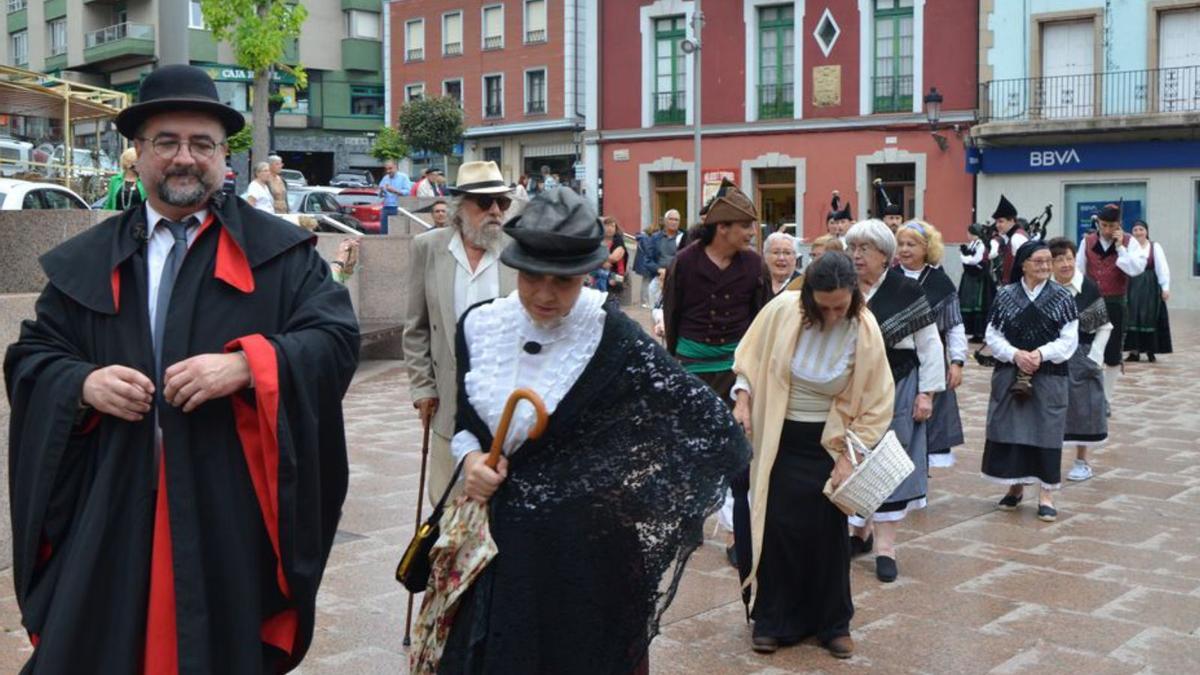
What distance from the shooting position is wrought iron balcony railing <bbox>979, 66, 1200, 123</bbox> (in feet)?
90.0

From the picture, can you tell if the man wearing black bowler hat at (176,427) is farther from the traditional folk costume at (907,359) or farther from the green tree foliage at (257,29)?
the green tree foliage at (257,29)

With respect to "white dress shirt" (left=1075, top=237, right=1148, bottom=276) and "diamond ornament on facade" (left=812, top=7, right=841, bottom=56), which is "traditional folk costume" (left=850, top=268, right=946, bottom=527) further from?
"diamond ornament on facade" (left=812, top=7, right=841, bottom=56)

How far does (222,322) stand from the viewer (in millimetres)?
3230

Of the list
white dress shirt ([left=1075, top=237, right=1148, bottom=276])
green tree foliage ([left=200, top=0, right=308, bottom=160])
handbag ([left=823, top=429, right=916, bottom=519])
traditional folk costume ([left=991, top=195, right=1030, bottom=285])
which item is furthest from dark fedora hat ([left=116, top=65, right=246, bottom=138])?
green tree foliage ([left=200, top=0, right=308, bottom=160])

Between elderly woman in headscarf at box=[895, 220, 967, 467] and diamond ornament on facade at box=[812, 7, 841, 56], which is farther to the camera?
diamond ornament on facade at box=[812, 7, 841, 56]

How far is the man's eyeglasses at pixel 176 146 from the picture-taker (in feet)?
10.8

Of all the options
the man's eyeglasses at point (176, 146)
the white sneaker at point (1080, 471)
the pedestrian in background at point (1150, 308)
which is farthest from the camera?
the pedestrian in background at point (1150, 308)

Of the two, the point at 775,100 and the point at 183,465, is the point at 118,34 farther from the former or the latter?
the point at 183,465

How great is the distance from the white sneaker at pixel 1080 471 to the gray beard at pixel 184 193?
24.5ft

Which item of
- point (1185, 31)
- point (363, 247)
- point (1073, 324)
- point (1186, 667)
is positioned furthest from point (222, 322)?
point (1185, 31)

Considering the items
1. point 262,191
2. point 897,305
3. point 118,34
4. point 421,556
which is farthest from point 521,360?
point 118,34

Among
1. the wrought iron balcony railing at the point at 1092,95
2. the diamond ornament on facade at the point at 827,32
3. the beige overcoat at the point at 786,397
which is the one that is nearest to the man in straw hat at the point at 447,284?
the beige overcoat at the point at 786,397

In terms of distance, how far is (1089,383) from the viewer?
921 cm

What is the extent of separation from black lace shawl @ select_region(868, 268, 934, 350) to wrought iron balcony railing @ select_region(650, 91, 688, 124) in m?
28.2
